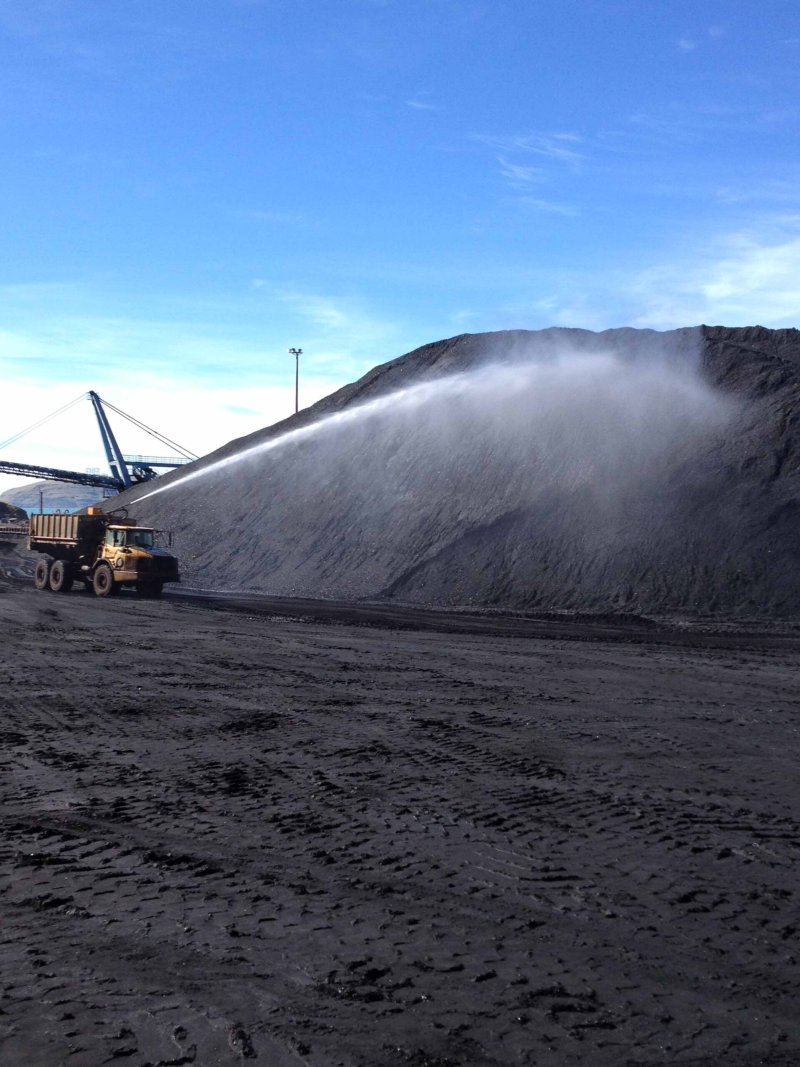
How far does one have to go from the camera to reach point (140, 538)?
3266cm

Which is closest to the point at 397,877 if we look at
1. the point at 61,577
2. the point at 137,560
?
the point at 137,560

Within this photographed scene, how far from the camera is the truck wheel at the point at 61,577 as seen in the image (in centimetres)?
3391

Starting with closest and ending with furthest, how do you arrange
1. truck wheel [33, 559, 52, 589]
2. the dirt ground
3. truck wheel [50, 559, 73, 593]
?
the dirt ground, truck wheel [50, 559, 73, 593], truck wheel [33, 559, 52, 589]

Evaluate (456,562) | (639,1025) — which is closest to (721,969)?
(639,1025)

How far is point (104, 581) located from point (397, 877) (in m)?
28.1

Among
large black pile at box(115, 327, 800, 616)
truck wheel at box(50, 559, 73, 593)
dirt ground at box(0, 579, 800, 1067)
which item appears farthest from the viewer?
truck wheel at box(50, 559, 73, 593)

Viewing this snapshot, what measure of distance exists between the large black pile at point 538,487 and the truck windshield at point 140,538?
6444mm

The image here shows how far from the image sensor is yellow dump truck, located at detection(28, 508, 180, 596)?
32031 mm

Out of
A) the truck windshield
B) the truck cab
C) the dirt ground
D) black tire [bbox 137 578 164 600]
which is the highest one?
the truck windshield

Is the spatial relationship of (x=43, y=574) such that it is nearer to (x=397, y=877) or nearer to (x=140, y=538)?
(x=140, y=538)

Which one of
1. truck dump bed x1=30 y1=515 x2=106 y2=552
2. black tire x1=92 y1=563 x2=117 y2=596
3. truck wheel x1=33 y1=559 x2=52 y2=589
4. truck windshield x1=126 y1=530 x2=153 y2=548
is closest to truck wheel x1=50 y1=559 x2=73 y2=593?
truck wheel x1=33 y1=559 x2=52 y2=589

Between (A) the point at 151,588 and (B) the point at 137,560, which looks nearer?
(B) the point at 137,560

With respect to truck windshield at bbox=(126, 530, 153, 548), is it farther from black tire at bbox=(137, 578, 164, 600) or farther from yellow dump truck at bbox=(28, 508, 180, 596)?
black tire at bbox=(137, 578, 164, 600)

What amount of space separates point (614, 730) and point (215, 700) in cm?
520
